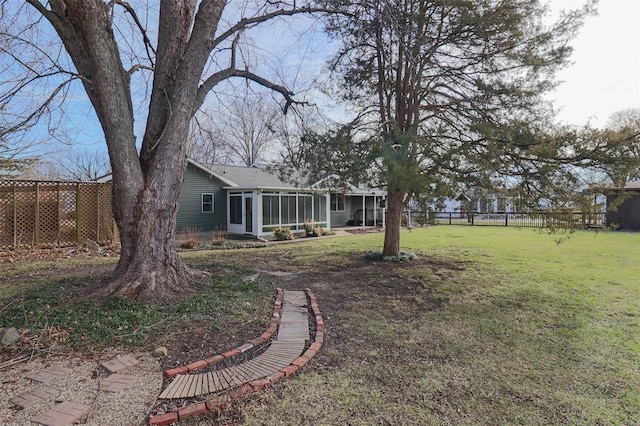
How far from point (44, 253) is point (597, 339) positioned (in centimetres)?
1133

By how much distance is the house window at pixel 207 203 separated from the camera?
15.5 m

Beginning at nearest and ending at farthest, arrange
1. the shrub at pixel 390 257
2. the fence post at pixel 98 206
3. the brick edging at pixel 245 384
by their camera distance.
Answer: the brick edging at pixel 245 384 → the shrub at pixel 390 257 → the fence post at pixel 98 206

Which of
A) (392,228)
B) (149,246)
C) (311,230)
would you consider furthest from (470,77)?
(311,230)

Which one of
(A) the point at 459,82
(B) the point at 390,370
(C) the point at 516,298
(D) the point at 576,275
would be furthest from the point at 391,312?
(A) the point at 459,82

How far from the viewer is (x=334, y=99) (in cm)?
837

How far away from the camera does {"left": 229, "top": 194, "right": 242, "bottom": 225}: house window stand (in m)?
15.6

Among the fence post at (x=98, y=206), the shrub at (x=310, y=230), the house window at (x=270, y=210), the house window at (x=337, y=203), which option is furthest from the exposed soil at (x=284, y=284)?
the house window at (x=337, y=203)

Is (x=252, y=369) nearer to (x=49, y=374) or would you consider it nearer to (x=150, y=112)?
(x=49, y=374)

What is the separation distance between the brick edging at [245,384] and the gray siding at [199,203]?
1169 centimetres

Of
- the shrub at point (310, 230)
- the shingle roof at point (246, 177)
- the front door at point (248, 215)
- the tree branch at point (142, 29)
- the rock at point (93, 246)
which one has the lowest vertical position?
the rock at point (93, 246)

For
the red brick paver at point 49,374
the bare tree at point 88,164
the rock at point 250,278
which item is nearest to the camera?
the red brick paver at point 49,374

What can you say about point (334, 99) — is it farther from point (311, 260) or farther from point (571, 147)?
point (571, 147)

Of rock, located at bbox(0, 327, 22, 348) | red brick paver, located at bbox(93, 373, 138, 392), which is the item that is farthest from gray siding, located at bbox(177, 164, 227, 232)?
red brick paver, located at bbox(93, 373, 138, 392)

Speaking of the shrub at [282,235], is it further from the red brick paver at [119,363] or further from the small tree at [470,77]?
the red brick paver at [119,363]
